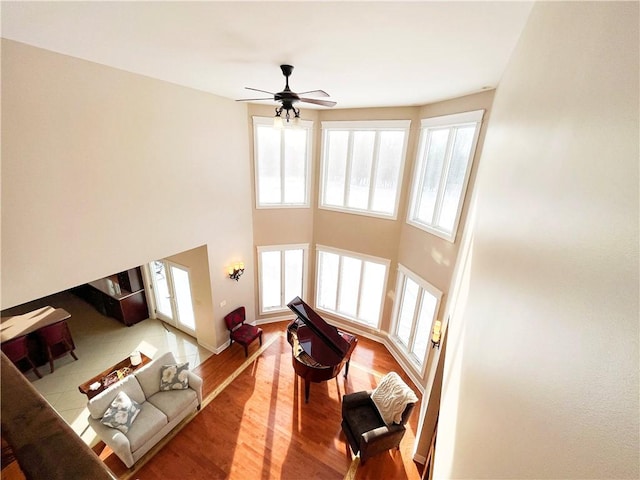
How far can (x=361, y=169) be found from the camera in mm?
6387

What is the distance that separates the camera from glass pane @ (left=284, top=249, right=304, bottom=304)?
7344 millimetres

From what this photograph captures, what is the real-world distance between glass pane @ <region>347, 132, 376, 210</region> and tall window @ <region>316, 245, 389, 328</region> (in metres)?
1.35

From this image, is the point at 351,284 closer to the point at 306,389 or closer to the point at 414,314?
the point at 414,314

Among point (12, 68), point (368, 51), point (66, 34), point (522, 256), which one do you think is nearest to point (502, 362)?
point (522, 256)

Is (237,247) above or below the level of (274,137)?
below

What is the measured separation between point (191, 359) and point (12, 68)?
19.2 ft

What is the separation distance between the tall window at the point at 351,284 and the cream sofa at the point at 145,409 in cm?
380

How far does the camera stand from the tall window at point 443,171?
4516 mm

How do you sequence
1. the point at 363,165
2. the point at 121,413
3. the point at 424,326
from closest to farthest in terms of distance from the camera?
1. the point at 121,413
2. the point at 424,326
3. the point at 363,165

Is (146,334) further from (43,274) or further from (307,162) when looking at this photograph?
(307,162)

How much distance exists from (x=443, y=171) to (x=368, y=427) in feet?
15.3

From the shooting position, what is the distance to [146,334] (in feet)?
23.4

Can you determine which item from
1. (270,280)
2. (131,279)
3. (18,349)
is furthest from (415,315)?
(18,349)

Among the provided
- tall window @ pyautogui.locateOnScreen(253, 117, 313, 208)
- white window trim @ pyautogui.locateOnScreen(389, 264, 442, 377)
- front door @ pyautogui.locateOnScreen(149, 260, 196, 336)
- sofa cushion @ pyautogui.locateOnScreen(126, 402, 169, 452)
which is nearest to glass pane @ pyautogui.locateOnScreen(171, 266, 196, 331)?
front door @ pyautogui.locateOnScreen(149, 260, 196, 336)
